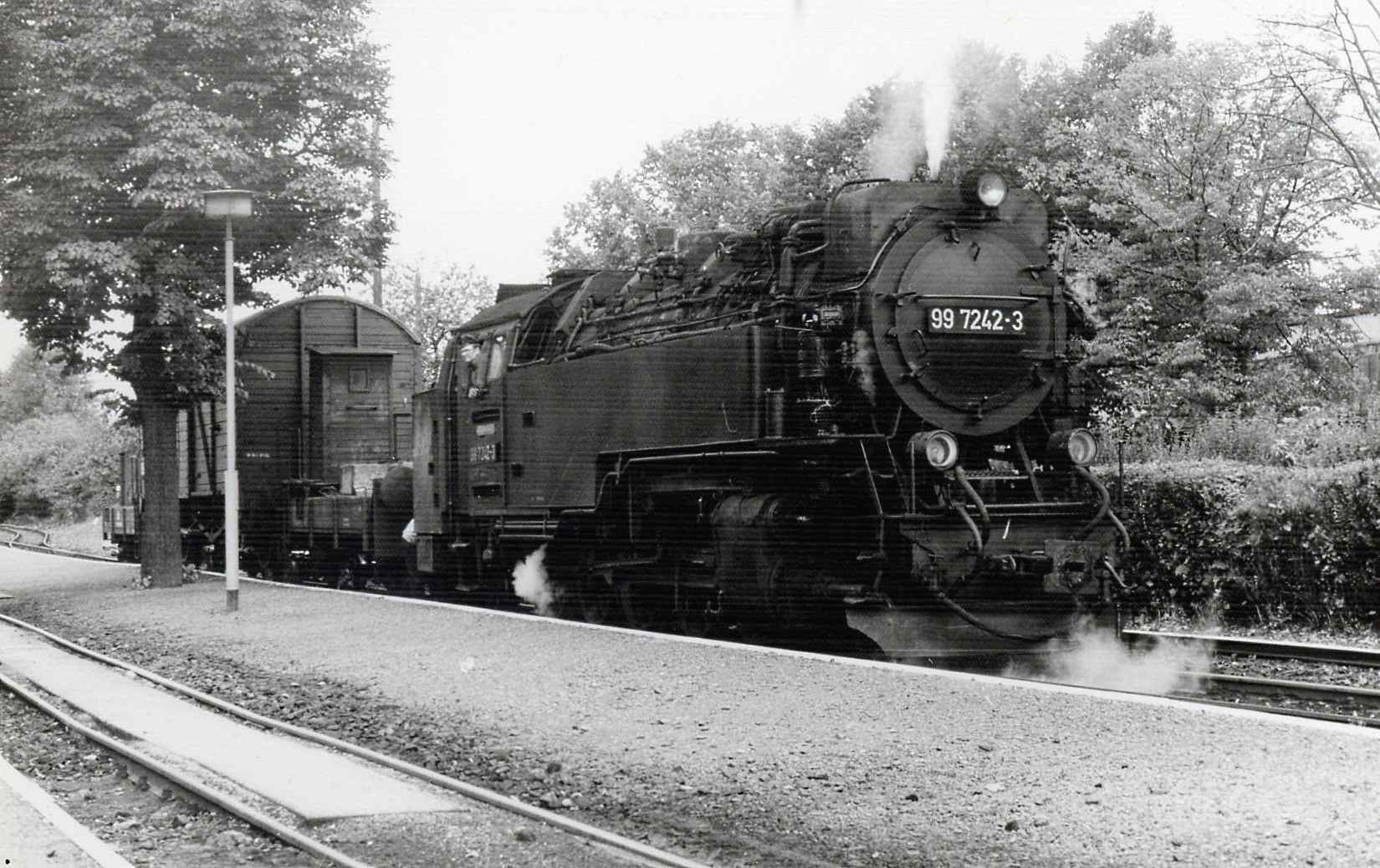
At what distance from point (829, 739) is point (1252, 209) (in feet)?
53.5

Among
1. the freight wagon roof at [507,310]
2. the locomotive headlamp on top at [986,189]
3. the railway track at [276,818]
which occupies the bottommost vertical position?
the railway track at [276,818]

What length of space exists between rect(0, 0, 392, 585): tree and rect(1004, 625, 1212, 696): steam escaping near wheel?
13.2 meters

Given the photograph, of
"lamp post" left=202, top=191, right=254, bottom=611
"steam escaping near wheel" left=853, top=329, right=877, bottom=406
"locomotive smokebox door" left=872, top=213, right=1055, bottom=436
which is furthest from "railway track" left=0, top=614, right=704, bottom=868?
"lamp post" left=202, top=191, right=254, bottom=611

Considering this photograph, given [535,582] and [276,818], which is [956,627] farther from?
[535,582]

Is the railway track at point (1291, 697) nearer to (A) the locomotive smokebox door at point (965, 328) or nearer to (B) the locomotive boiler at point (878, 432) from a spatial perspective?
(B) the locomotive boiler at point (878, 432)

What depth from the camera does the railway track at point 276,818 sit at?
5.64m

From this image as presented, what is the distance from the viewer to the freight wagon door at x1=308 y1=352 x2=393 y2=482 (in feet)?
71.3

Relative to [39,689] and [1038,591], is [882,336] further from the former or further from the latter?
[39,689]

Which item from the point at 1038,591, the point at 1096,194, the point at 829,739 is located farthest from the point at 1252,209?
the point at 829,739

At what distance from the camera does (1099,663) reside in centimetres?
966

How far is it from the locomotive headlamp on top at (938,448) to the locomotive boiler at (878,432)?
0.01 meters

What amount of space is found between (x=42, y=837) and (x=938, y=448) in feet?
19.3

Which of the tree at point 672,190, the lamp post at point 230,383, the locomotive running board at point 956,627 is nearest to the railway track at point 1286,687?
the locomotive running board at point 956,627

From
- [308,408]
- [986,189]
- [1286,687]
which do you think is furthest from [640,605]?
[308,408]
